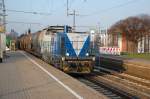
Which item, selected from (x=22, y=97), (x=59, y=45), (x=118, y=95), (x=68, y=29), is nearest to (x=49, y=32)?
(x=68, y=29)

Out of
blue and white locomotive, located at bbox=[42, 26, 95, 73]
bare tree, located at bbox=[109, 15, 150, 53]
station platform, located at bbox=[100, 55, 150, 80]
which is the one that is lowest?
station platform, located at bbox=[100, 55, 150, 80]

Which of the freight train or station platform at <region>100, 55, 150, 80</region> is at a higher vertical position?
the freight train

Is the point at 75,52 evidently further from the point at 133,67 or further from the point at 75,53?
the point at 133,67

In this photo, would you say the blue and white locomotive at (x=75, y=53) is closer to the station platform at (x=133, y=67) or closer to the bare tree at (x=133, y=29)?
the station platform at (x=133, y=67)

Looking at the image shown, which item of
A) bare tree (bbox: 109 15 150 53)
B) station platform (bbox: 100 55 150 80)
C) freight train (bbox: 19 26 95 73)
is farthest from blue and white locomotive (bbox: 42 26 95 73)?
bare tree (bbox: 109 15 150 53)

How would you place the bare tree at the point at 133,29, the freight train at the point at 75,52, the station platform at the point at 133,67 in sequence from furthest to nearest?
the bare tree at the point at 133,29 → the station platform at the point at 133,67 → the freight train at the point at 75,52

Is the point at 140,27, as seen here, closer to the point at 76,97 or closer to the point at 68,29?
the point at 68,29

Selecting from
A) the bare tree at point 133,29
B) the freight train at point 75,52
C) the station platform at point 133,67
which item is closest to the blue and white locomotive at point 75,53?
the freight train at point 75,52

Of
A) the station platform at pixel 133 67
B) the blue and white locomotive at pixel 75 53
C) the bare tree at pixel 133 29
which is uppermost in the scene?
the bare tree at pixel 133 29

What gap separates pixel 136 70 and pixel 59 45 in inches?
306

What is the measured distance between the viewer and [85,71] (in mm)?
24797

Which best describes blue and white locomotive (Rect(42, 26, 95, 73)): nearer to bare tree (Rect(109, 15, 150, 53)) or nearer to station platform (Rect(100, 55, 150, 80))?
station platform (Rect(100, 55, 150, 80))

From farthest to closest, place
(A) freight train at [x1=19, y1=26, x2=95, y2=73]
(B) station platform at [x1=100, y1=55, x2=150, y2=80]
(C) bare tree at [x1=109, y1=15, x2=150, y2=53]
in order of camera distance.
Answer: (C) bare tree at [x1=109, y1=15, x2=150, y2=53] < (B) station platform at [x1=100, y1=55, x2=150, y2=80] < (A) freight train at [x1=19, y1=26, x2=95, y2=73]

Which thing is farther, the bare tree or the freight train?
the bare tree
